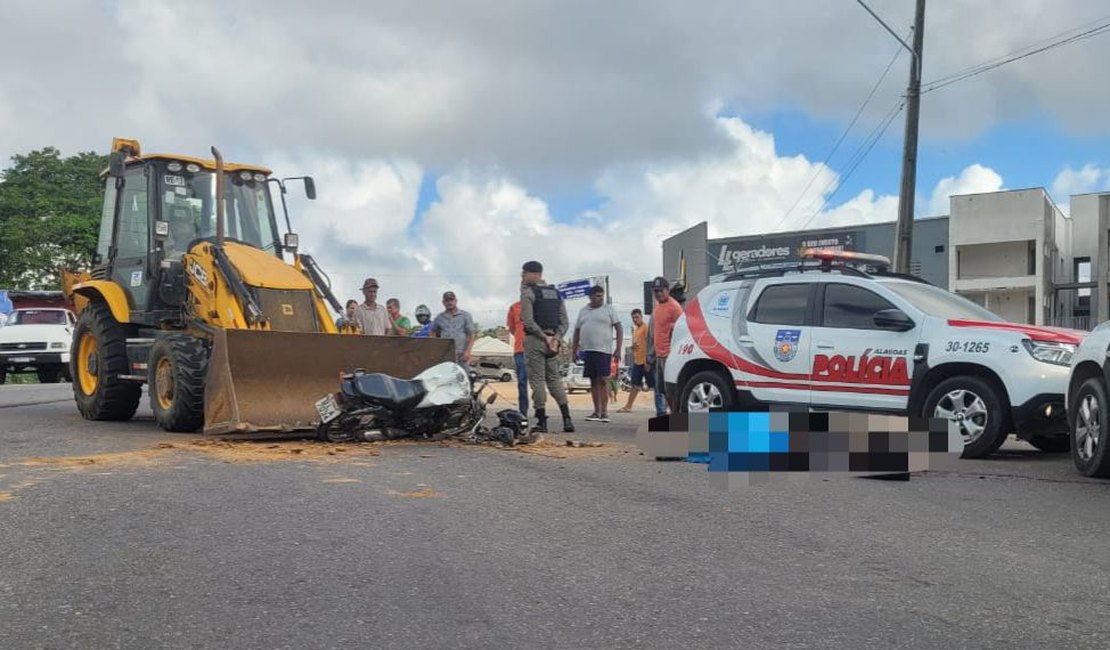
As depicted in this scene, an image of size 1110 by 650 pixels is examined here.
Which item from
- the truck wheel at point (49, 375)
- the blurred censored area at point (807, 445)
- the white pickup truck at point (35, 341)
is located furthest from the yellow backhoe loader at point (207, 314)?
the truck wheel at point (49, 375)

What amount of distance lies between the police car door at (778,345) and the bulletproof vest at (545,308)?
2190mm

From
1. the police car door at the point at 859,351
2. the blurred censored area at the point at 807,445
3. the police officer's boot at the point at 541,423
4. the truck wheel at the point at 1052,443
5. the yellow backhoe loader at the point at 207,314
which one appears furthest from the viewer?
the police officer's boot at the point at 541,423

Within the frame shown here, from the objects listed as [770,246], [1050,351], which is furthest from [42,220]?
[1050,351]

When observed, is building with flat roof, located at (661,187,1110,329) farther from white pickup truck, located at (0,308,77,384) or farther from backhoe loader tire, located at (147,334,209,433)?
backhoe loader tire, located at (147,334,209,433)

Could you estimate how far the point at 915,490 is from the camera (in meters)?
6.55

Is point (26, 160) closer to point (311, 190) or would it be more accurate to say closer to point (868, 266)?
point (311, 190)

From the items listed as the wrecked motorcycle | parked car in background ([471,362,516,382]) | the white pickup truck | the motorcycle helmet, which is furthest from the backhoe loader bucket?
the white pickup truck

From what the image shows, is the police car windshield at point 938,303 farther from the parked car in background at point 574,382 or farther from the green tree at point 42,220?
the green tree at point 42,220

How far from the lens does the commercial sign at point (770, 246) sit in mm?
45125

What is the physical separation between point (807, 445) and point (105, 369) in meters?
8.30

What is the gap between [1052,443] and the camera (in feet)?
29.9

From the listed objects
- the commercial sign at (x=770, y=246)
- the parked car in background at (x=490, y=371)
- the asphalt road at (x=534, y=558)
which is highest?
the commercial sign at (x=770, y=246)

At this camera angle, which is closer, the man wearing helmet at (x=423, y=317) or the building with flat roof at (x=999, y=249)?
the man wearing helmet at (x=423, y=317)

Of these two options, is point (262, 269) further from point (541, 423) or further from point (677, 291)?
point (677, 291)
